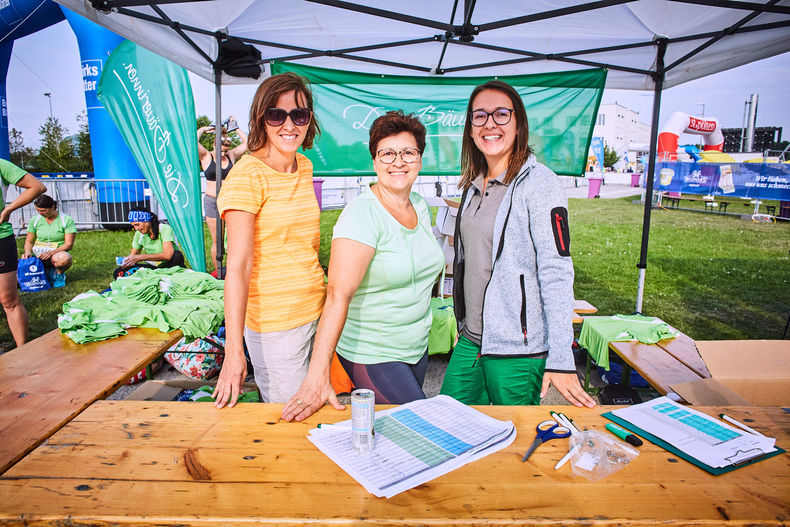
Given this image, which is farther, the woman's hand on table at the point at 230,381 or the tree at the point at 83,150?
the tree at the point at 83,150

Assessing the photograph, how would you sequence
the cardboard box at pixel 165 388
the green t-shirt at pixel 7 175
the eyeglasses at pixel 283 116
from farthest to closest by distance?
1. the green t-shirt at pixel 7 175
2. the cardboard box at pixel 165 388
3. the eyeglasses at pixel 283 116

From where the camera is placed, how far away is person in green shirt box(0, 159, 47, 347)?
3838 mm

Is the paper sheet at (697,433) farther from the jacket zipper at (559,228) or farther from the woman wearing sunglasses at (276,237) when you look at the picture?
the woman wearing sunglasses at (276,237)

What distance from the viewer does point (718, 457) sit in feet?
4.39

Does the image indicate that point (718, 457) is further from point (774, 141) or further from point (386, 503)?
point (774, 141)

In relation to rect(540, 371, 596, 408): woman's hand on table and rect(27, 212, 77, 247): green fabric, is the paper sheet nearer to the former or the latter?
rect(540, 371, 596, 408): woman's hand on table

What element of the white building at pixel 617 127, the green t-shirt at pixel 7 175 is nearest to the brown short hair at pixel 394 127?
the green t-shirt at pixel 7 175

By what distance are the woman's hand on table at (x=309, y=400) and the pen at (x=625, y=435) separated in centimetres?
91

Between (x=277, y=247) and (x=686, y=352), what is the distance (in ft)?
10.2

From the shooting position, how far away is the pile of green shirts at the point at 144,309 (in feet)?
9.66

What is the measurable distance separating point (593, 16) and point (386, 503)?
3.81 metres

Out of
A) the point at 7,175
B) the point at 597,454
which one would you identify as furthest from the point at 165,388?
the point at 597,454

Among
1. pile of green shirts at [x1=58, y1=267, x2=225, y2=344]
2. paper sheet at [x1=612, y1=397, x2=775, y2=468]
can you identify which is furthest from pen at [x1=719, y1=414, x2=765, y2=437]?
pile of green shirts at [x1=58, y1=267, x2=225, y2=344]

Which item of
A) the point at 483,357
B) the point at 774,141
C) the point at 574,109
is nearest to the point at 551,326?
the point at 483,357
